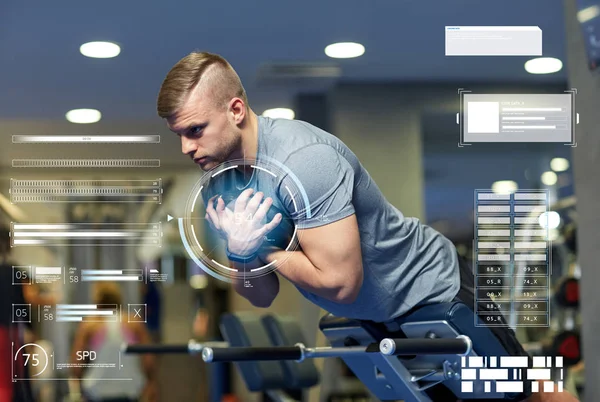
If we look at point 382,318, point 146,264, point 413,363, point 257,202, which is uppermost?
point 257,202

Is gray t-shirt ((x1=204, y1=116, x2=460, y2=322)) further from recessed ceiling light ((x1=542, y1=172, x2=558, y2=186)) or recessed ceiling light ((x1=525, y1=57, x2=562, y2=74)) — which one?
recessed ceiling light ((x1=525, y1=57, x2=562, y2=74))

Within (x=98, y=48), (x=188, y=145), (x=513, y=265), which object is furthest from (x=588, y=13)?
(x=98, y=48)

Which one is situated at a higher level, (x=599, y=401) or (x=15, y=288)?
(x=15, y=288)

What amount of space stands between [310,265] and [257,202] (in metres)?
0.16

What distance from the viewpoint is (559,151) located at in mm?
1546

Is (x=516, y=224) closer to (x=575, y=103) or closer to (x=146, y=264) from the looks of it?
(x=575, y=103)

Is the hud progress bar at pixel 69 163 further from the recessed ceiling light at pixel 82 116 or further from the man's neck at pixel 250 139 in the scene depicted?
the man's neck at pixel 250 139

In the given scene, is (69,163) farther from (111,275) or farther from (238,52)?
(238,52)

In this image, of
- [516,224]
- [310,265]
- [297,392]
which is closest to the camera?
[310,265]

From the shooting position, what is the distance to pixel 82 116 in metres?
1.51

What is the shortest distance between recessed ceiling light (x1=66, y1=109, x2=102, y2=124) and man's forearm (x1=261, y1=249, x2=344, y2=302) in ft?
1.47

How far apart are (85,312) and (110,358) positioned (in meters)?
0.11

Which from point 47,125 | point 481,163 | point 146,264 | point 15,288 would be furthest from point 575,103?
point 15,288

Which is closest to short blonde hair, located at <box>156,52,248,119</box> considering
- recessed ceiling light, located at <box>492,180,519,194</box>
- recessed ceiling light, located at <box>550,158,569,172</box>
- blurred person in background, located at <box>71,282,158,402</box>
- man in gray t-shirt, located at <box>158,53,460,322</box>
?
man in gray t-shirt, located at <box>158,53,460,322</box>
